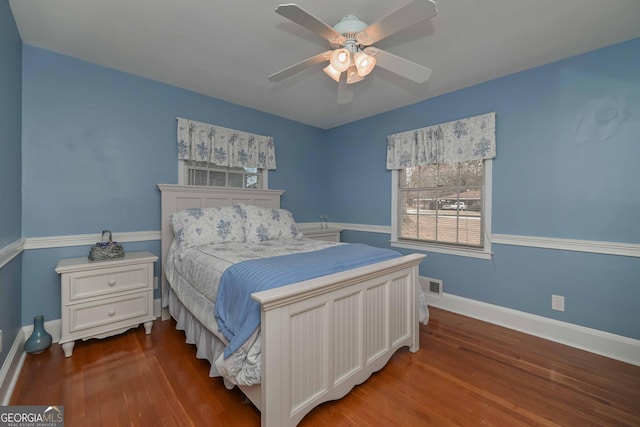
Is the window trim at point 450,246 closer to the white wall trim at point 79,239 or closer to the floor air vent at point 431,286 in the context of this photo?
the floor air vent at point 431,286

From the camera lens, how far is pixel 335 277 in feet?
5.17

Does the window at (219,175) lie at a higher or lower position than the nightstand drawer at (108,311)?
higher

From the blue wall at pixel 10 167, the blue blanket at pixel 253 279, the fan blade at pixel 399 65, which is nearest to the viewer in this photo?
the blue blanket at pixel 253 279

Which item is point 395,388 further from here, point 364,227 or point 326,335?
point 364,227

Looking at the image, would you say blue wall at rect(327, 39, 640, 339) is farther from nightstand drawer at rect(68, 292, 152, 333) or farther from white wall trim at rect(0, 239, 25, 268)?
white wall trim at rect(0, 239, 25, 268)

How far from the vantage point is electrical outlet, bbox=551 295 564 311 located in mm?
2381

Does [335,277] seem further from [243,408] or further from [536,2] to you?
[536,2]

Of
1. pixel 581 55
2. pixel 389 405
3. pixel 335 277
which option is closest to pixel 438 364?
pixel 389 405

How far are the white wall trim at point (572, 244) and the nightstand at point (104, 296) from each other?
11.1 ft

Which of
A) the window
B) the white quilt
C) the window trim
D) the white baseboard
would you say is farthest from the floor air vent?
the white baseboard

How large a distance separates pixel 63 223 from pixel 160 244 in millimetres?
779

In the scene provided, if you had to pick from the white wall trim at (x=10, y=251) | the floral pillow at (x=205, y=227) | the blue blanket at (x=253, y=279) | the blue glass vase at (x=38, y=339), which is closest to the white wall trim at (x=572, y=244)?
the blue blanket at (x=253, y=279)

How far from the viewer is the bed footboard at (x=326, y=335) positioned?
4.25 feet

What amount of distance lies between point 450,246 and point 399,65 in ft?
6.79
